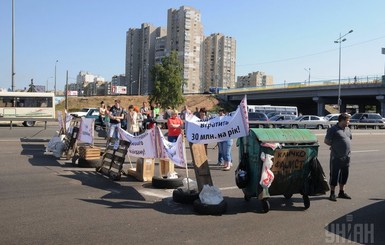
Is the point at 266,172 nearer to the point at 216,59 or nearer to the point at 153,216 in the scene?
the point at 153,216

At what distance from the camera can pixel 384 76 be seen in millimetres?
56000

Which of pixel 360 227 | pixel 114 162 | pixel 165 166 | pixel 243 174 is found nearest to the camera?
pixel 360 227

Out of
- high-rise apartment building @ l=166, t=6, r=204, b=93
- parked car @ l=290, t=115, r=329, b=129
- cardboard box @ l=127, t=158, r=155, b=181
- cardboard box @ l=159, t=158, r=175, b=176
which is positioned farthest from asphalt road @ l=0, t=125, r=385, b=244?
high-rise apartment building @ l=166, t=6, r=204, b=93

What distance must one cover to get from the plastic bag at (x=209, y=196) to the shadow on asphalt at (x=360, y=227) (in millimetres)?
1760

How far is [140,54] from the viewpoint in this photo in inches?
5719

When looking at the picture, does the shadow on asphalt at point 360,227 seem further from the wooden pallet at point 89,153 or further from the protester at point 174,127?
the wooden pallet at point 89,153

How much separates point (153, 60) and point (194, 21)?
19944 mm

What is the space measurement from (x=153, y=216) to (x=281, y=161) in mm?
2323

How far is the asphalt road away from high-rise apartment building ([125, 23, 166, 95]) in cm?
12974

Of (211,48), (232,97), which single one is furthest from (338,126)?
(211,48)

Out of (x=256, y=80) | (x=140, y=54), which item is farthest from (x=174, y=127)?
(x=256, y=80)

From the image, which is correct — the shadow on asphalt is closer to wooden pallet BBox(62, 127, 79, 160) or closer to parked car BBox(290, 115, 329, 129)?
wooden pallet BBox(62, 127, 79, 160)

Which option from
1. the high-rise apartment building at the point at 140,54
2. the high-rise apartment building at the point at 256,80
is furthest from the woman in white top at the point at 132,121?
the high-rise apartment building at the point at 256,80

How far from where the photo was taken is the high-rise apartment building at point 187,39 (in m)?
129
